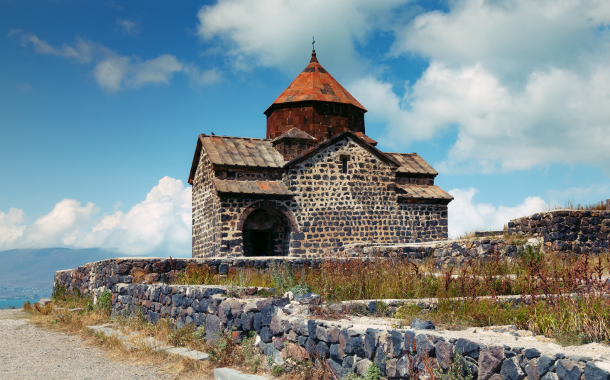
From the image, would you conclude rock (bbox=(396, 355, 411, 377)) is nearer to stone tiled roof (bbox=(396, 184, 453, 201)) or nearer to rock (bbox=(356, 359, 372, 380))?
rock (bbox=(356, 359, 372, 380))

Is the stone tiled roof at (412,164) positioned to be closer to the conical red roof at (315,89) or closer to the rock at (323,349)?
the conical red roof at (315,89)

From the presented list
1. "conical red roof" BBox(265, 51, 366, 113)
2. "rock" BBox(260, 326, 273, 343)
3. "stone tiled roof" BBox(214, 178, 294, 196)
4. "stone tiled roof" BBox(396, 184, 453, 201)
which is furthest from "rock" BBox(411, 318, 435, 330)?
"conical red roof" BBox(265, 51, 366, 113)

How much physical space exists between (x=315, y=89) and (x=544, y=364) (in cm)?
1856

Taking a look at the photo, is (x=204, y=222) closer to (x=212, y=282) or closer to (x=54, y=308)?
(x=54, y=308)

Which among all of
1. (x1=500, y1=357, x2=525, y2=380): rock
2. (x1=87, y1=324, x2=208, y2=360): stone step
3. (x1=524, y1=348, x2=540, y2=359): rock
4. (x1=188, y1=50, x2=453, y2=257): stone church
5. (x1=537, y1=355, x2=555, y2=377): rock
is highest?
(x1=188, y1=50, x2=453, y2=257): stone church

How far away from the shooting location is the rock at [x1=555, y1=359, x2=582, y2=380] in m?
3.13

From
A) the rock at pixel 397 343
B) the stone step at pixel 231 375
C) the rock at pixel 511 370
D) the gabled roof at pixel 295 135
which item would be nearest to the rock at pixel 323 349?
the stone step at pixel 231 375

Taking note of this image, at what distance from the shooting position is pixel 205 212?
60.3 ft

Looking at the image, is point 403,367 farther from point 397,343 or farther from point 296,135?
point 296,135

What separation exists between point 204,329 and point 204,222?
38.2 feet

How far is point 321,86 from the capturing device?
21.3 m

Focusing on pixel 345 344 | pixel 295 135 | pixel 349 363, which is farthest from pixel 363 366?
pixel 295 135

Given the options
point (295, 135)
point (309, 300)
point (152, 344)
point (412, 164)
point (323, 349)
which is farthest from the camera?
point (412, 164)

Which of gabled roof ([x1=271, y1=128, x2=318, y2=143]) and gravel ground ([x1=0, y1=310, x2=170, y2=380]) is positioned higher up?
gabled roof ([x1=271, y1=128, x2=318, y2=143])
